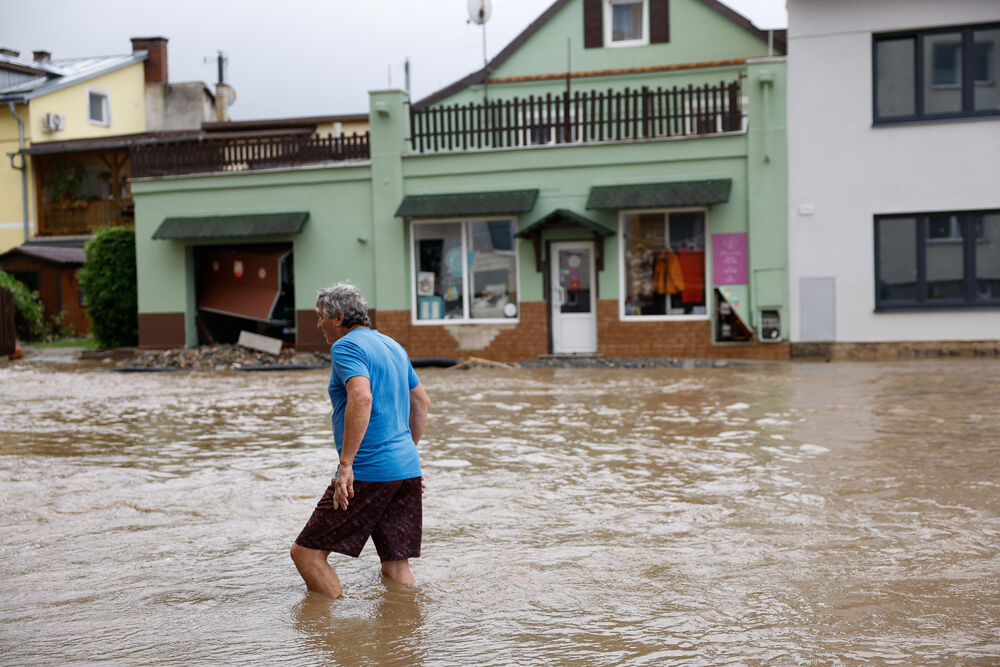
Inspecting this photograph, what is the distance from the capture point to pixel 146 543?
277 inches

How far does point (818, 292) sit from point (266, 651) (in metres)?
17.5

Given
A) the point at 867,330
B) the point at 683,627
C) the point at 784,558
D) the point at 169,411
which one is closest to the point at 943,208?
the point at 867,330

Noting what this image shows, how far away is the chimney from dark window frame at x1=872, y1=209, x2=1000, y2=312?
33.0m

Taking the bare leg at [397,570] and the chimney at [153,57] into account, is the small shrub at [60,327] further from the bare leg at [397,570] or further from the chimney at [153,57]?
the bare leg at [397,570]

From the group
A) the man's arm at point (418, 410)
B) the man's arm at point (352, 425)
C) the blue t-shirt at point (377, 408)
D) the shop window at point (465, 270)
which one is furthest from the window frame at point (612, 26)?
the man's arm at point (352, 425)

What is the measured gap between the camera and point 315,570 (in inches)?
222

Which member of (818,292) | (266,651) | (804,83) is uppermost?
(804,83)

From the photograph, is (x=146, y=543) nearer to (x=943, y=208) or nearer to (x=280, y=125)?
(x=943, y=208)

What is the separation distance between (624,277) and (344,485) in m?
16.8

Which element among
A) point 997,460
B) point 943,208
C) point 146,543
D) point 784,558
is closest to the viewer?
point 784,558

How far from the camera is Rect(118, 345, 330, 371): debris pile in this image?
73.4 feet

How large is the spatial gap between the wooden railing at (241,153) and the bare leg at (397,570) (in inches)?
740

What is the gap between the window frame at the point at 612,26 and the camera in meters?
26.3

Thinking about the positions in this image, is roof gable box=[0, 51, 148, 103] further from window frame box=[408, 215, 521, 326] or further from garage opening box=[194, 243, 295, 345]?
window frame box=[408, 215, 521, 326]
